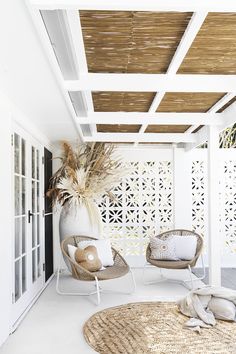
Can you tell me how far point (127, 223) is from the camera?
7.55m

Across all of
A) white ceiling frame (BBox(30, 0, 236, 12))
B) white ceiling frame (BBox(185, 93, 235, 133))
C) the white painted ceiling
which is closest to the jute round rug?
the white painted ceiling

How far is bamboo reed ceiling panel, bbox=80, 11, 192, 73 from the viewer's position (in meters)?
2.47

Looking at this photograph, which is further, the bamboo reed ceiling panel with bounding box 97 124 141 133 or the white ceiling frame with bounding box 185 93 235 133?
the bamboo reed ceiling panel with bounding box 97 124 141 133

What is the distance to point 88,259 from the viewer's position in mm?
5352

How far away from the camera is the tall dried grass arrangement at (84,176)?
6.50 metres

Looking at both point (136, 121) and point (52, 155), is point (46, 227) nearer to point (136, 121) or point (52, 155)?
point (52, 155)

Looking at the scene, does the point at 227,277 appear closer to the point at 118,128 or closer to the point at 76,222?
the point at 76,222

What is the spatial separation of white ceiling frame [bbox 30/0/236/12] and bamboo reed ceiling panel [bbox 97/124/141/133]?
382 centimetres

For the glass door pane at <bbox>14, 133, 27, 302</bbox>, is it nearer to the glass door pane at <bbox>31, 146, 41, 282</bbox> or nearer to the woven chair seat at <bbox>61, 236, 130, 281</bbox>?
the glass door pane at <bbox>31, 146, 41, 282</bbox>

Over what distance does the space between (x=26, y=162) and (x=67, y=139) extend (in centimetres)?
190

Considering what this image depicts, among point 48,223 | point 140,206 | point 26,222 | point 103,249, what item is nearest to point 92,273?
point 103,249

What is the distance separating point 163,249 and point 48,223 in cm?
190

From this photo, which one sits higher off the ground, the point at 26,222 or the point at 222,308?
the point at 26,222

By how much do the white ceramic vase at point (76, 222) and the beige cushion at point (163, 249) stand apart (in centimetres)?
103
